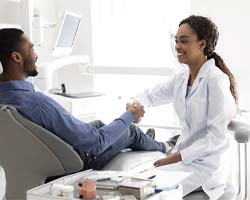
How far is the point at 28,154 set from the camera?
1.77m

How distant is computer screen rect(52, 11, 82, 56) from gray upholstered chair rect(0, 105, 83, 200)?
4.19ft

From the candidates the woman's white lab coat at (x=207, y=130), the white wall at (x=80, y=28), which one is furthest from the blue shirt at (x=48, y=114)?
the white wall at (x=80, y=28)

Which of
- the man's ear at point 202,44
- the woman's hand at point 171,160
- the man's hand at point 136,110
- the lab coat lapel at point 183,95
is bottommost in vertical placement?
the woman's hand at point 171,160

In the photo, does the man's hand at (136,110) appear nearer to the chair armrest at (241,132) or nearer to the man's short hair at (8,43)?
the chair armrest at (241,132)

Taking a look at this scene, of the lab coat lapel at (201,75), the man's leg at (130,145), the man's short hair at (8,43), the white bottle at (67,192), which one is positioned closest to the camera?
the white bottle at (67,192)

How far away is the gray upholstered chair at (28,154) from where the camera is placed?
171 cm

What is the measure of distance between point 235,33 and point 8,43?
1941 millimetres

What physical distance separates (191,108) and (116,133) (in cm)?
36

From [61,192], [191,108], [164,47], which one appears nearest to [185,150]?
[191,108]

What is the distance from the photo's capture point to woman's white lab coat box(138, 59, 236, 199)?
1.83m

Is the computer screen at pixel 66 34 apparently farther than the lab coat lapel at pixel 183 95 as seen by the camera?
Yes

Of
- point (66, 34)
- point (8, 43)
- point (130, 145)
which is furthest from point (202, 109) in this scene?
point (66, 34)

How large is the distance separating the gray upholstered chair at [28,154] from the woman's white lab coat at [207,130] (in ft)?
1.45

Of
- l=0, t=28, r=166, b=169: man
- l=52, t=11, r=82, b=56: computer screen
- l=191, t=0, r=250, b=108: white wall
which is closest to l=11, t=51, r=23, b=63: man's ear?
l=0, t=28, r=166, b=169: man
